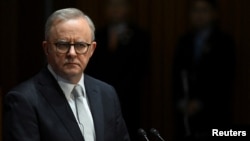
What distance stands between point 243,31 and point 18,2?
1765 millimetres

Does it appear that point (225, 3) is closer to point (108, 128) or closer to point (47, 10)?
point (47, 10)

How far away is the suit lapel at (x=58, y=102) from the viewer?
2416 mm

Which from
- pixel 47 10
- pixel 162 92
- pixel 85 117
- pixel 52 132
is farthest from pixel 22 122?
pixel 162 92

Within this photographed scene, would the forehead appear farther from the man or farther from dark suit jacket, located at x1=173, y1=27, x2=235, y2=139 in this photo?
dark suit jacket, located at x1=173, y1=27, x2=235, y2=139

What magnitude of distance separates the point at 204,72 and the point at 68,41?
1942mm

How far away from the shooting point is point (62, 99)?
2.47 meters

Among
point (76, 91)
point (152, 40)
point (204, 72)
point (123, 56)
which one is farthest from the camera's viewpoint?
point (152, 40)

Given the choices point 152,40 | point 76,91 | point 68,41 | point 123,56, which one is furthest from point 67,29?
point 152,40

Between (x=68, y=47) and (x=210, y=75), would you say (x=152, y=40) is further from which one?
(x=68, y=47)

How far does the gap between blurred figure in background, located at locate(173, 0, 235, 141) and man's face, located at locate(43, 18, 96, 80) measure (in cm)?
187

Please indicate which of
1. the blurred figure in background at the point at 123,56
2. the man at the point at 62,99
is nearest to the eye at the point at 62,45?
the man at the point at 62,99

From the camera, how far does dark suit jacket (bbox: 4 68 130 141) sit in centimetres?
232

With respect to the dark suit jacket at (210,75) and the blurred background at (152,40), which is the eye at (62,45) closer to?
the dark suit jacket at (210,75)

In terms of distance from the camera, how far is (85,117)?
2494 millimetres
